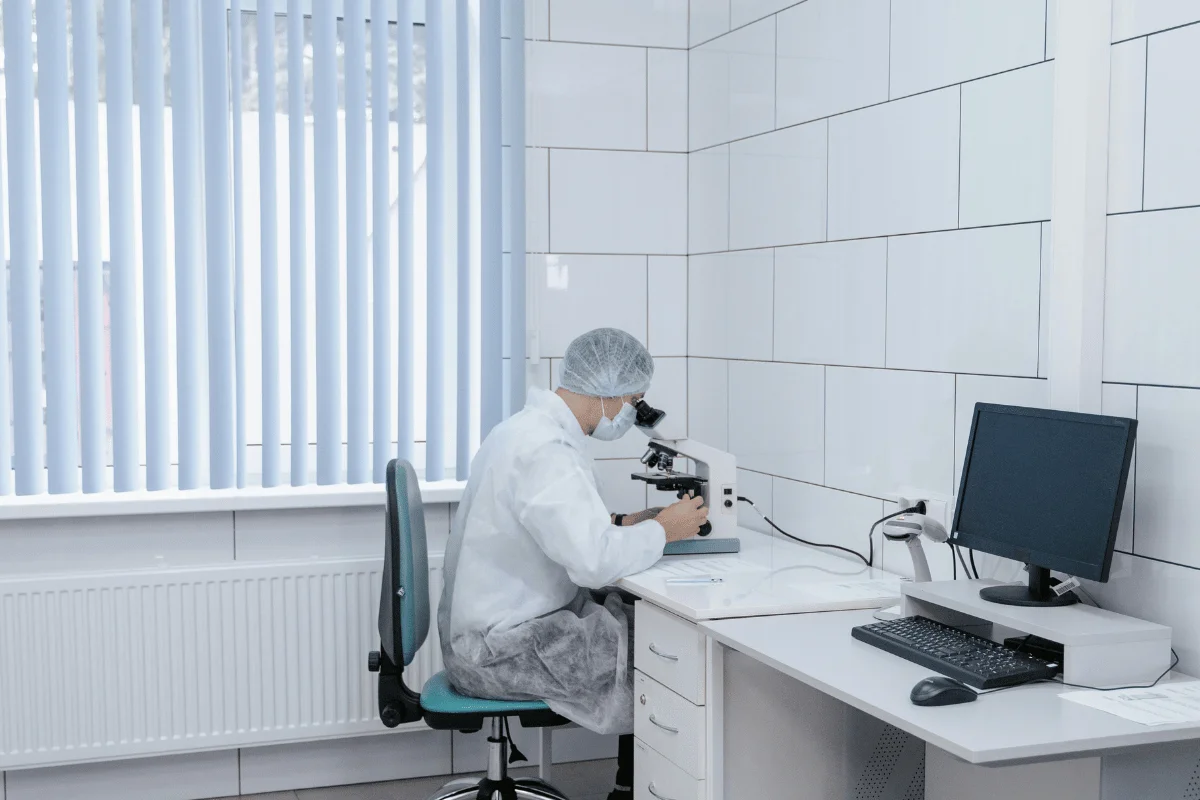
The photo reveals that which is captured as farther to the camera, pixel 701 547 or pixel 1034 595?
pixel 701 547

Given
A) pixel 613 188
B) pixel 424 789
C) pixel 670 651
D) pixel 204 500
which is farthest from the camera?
pixel 613 188

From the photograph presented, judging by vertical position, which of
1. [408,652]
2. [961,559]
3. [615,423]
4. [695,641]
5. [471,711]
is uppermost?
[615,423]

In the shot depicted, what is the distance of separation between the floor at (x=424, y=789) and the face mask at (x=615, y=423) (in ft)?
3.50

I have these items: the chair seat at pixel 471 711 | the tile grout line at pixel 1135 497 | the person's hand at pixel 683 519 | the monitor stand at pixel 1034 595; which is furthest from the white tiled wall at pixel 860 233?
the chair seat at pixel 471 711

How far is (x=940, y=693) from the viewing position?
1.65 m

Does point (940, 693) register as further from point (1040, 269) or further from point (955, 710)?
point (1040, 269)

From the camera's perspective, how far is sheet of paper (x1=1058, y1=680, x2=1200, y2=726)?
1.60 metres

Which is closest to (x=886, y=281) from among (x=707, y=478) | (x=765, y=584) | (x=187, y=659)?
(x=707, y=478)

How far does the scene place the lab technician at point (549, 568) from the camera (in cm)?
248

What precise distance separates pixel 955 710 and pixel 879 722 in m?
0.76

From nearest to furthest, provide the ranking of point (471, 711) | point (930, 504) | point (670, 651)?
point (670, 651) < point (930, 504) < point (471, 711)

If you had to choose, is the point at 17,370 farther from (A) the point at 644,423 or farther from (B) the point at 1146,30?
(B) the point at 1146,30

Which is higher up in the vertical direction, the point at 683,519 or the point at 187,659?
the point at 683,519

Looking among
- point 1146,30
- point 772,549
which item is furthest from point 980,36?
point 772,549
